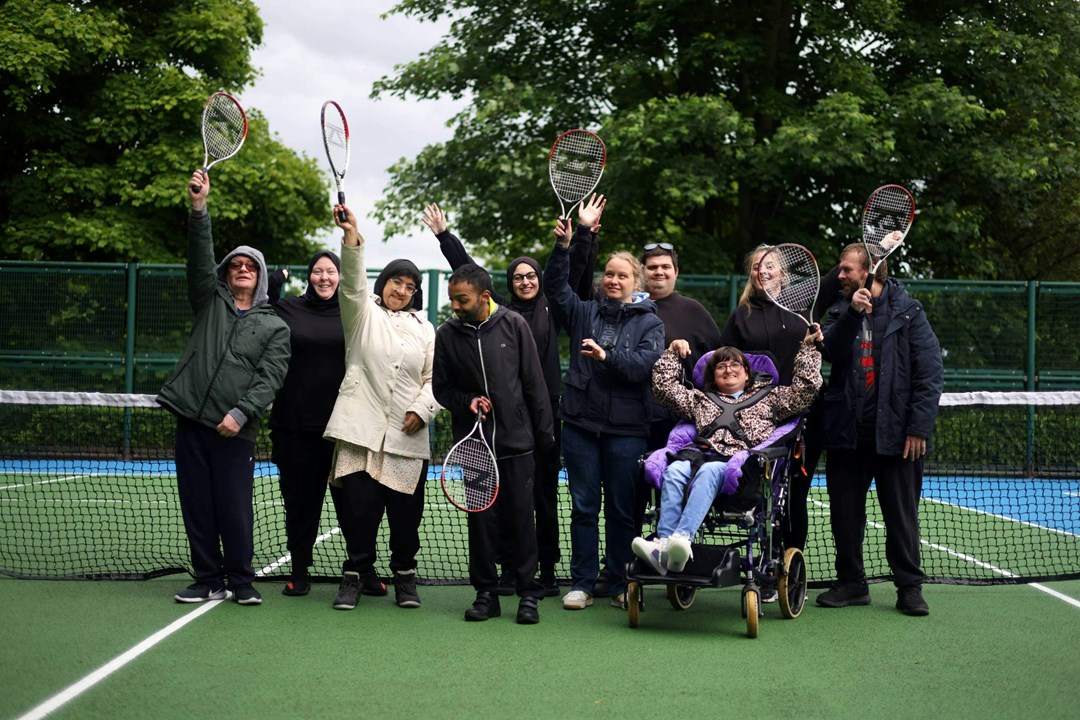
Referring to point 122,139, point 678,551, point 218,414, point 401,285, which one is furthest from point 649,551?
point 122,139

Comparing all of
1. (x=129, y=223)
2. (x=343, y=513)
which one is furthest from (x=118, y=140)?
(x=343, y=513)

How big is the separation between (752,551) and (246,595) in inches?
107

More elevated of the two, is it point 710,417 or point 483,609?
point 710,417

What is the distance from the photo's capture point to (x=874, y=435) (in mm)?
6875

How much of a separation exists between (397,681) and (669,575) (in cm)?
158

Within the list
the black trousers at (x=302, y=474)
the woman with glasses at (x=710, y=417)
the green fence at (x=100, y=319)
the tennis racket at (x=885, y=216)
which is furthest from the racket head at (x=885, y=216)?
the green fence at (x=100, y=319)

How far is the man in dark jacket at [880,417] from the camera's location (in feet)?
22.3

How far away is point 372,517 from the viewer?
6695 millimetres

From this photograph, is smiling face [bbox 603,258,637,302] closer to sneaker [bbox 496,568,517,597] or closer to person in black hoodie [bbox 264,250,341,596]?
person in black hoodie [bbox 264,250,341,596]

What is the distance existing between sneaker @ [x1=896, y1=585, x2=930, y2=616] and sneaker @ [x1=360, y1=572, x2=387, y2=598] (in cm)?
293

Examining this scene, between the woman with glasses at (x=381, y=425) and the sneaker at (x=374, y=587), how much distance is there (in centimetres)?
21

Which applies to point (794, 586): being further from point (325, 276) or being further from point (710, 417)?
point (325, 276)

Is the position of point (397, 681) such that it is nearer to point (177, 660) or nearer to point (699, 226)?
point (177, 660)

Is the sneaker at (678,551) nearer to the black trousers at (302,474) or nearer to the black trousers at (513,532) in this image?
the black trousers at (513,532)
